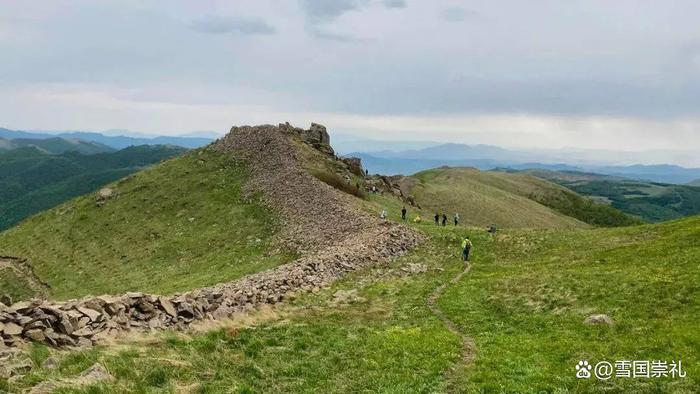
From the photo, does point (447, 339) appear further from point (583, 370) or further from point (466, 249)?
point (466, 249)

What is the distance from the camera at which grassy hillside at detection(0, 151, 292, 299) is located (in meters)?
53.7

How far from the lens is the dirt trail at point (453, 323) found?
22359mm

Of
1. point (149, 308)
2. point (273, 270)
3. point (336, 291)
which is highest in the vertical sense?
point (149, 308)

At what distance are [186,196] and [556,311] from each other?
202 feet

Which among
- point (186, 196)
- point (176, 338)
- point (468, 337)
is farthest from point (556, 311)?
point (186, 196)

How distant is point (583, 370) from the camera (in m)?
19.0

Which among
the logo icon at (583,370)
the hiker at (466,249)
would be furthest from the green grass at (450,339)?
the hiker at (466,249)

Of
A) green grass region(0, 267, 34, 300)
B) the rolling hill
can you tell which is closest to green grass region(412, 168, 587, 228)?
the rolling hill

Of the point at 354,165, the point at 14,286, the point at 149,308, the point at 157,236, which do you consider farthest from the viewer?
the point at 354,165

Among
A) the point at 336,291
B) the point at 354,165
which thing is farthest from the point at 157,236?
the point at 354,165

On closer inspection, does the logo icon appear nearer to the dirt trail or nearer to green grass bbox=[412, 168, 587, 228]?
the dirt trail

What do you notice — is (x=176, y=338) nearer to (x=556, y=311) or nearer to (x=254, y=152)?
(x=556, y=311)

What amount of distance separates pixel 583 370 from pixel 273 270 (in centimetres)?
2851

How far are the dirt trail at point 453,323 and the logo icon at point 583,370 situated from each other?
13.9ft
